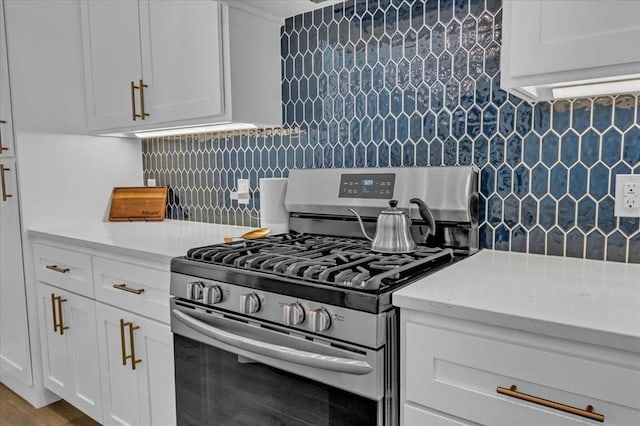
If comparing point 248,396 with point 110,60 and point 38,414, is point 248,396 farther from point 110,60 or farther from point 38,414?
point 110,60

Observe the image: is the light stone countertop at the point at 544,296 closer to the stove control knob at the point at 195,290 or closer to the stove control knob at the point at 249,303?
the stove control knob at the point at 249,303

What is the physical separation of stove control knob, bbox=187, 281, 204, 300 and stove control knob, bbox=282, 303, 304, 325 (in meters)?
0.36

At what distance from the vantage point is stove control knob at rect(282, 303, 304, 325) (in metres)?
1.17

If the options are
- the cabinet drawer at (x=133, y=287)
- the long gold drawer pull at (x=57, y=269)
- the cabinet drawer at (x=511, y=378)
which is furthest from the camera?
the long gold drawer pull at (x=57, y=269)

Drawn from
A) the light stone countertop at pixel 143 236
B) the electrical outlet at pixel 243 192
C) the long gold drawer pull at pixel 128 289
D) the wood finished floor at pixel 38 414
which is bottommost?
the wood finished floor at pixel 38 414

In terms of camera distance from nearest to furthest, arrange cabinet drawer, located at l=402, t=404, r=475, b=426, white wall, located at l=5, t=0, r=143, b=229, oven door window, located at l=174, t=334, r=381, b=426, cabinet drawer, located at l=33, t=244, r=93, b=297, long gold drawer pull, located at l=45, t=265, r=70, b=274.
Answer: cabinet drawer, located at l=402, t=404, r=475, b=426 < oven door window, located at l=174, t=334, r=381, b=426 < cabinet drawer, located at l=33, t=244, r=93, b=297 < long gold drawer pull, located at l=45, t=265, r=70, b=274 < white wall, located at l=5, t=0, r=143, b=229

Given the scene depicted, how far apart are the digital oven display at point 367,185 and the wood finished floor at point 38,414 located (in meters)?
1.69

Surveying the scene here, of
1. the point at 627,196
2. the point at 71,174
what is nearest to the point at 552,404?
the point at 627,196

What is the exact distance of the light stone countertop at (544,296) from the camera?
863mm

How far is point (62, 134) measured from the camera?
2418 millimetres

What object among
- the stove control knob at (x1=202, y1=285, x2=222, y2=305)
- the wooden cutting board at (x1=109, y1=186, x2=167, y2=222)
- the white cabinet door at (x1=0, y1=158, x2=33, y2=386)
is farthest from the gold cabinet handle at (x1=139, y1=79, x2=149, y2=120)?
the stove control knob at (x1=202, y1=285, x2=222, y2=305)

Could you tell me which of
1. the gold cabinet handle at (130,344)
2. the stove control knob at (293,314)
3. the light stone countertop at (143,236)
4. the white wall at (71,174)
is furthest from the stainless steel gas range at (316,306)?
the white wall at (71,174)

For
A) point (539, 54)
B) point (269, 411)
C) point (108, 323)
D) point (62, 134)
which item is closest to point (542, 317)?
point (539, 54)

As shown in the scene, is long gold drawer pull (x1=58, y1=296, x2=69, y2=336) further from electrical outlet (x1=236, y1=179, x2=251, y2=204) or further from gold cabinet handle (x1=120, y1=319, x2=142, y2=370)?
electrical outlet (x1=236, y1=179, x2=251, y2=204)
